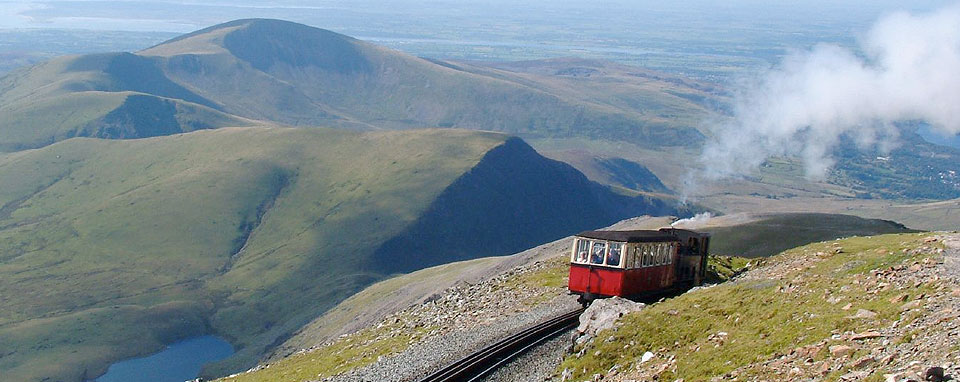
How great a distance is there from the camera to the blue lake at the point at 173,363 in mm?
176750

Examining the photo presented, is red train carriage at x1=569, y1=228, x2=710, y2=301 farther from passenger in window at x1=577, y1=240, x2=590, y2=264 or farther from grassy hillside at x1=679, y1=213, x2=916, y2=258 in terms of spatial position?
grassy hillside at x1=679, y1=213, x2=916, y2=258

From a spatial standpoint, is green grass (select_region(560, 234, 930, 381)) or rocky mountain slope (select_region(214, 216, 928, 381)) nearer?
green grass (select_region(560, 234, 930, 381))

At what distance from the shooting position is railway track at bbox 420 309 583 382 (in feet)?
129

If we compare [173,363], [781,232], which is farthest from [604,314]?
[173,363]

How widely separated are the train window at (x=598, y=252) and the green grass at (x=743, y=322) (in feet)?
16.8

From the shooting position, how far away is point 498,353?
136 ft

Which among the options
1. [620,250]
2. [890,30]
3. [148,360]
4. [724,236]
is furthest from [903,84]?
[148,360]

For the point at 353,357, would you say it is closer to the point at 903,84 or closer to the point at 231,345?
the point at 903,84

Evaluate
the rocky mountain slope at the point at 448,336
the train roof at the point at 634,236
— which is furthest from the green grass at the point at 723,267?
the train roof at the point at 634,236

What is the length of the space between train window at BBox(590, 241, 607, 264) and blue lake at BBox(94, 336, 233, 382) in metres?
133

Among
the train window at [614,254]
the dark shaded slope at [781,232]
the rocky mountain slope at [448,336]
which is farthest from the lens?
the dark shaded slope at [781,232]

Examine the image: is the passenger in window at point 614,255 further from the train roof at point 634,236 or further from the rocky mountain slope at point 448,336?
the rocky mountain slope at point 448,336

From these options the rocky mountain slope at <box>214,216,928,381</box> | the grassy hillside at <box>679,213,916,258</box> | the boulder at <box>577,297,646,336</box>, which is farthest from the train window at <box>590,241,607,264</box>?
the grassy hillside at <box>679,213,916,258</box>

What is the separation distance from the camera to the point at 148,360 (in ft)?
616
